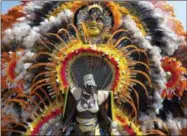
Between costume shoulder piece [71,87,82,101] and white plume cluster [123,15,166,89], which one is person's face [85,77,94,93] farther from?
white plume cluster [123,15,166,89]

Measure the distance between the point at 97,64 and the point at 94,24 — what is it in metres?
0.44

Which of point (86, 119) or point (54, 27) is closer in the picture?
point (86, 119)

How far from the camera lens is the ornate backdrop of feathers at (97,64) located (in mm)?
5137

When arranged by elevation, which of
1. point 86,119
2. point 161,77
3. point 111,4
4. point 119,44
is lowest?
point 86,119

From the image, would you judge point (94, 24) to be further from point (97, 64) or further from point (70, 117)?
point (70, 117)

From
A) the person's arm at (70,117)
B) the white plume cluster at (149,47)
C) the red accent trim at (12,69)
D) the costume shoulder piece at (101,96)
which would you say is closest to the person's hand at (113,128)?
the costume shoulder piece at (101,96)

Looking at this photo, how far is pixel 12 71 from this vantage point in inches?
210

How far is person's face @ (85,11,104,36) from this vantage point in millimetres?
5301

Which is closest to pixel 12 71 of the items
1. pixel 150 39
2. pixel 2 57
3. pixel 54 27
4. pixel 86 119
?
pixel 2 57

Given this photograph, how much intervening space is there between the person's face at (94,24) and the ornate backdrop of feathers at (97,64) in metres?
0.06

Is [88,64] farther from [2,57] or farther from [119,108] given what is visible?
[2,57]

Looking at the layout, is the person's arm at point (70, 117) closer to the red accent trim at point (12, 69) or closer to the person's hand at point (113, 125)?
the person's hand at point (113, 125)

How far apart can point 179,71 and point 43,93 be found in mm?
1463

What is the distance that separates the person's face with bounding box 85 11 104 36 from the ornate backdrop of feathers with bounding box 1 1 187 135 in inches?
2.2
